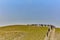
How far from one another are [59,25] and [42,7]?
38 centimetres

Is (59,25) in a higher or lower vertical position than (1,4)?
lower

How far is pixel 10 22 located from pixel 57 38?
2.67 feet

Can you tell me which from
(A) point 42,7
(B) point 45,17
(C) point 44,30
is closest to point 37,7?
(A) point 42,7

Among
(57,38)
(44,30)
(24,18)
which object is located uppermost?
(24,18)

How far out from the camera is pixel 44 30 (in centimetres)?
146

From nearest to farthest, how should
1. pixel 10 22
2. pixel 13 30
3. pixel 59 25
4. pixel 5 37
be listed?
pixel 5 37 → pixel 13 30 → pixel 59 25 → pixel 10 22

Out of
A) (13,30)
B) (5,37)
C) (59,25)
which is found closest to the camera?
(5,37)

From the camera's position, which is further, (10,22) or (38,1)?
(10,22)

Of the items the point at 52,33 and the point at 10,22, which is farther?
the point at 10,22

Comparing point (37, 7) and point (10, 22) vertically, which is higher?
point (37, 7)

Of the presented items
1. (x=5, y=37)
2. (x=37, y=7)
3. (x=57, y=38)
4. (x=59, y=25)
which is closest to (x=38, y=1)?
(x=37, y=7)

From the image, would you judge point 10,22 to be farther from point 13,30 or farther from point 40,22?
point 40,22

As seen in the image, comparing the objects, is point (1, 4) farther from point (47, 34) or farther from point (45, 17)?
point (47, 34)

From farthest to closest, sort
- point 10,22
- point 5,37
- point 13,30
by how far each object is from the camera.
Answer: point 10,22
point 13,30
point 5,37
